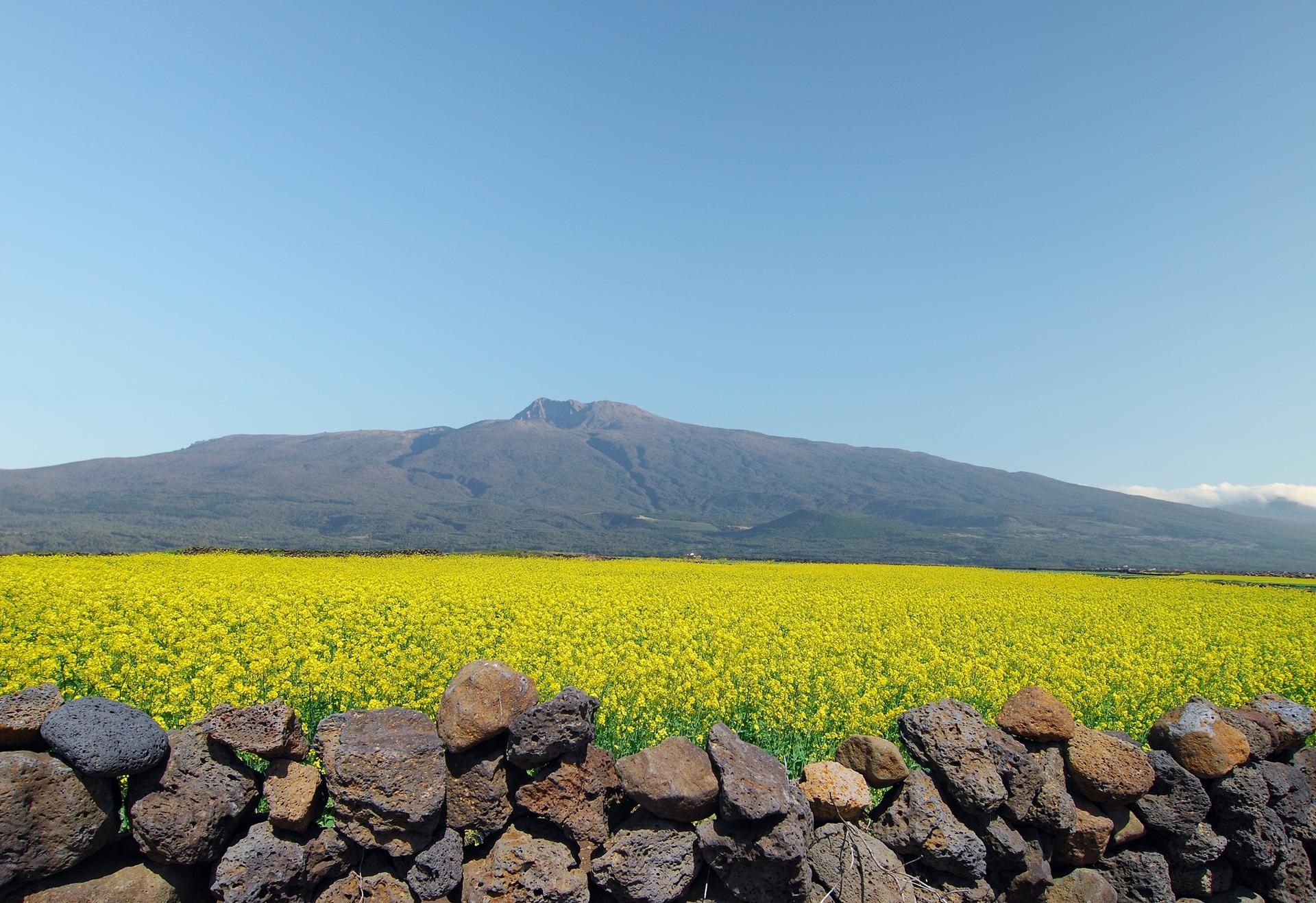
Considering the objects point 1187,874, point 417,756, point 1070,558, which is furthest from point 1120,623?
point 1070,558

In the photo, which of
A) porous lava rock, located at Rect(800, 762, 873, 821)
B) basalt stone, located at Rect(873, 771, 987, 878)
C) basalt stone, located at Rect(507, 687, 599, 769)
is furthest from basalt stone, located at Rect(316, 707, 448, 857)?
basalt stone, located at Rect(873, 771, 987, 878)

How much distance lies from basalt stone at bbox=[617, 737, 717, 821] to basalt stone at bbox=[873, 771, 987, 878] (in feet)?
5.29

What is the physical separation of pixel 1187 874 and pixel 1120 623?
16471mm

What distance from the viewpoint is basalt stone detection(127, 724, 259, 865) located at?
4922 mm

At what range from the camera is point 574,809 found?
18.8 ft

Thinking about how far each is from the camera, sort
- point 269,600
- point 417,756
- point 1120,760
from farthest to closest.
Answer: point 269,600 < point 1120,760 < point 417,756

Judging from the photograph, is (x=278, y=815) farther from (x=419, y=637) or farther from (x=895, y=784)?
(x=419, y=637)

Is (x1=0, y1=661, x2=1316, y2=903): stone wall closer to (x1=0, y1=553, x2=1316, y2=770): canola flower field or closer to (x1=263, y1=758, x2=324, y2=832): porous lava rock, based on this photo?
(x1=263, y1=758, x2=324, y2=832): porous lava rock

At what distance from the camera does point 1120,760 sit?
6.71 m

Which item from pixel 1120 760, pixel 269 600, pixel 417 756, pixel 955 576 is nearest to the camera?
pixel 417 756

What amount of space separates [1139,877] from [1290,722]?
2.53 meters

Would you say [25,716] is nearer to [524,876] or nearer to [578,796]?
[524,876]

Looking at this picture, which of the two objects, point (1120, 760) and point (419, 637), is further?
point (419, 637)

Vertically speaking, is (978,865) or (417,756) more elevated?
(417,756)
